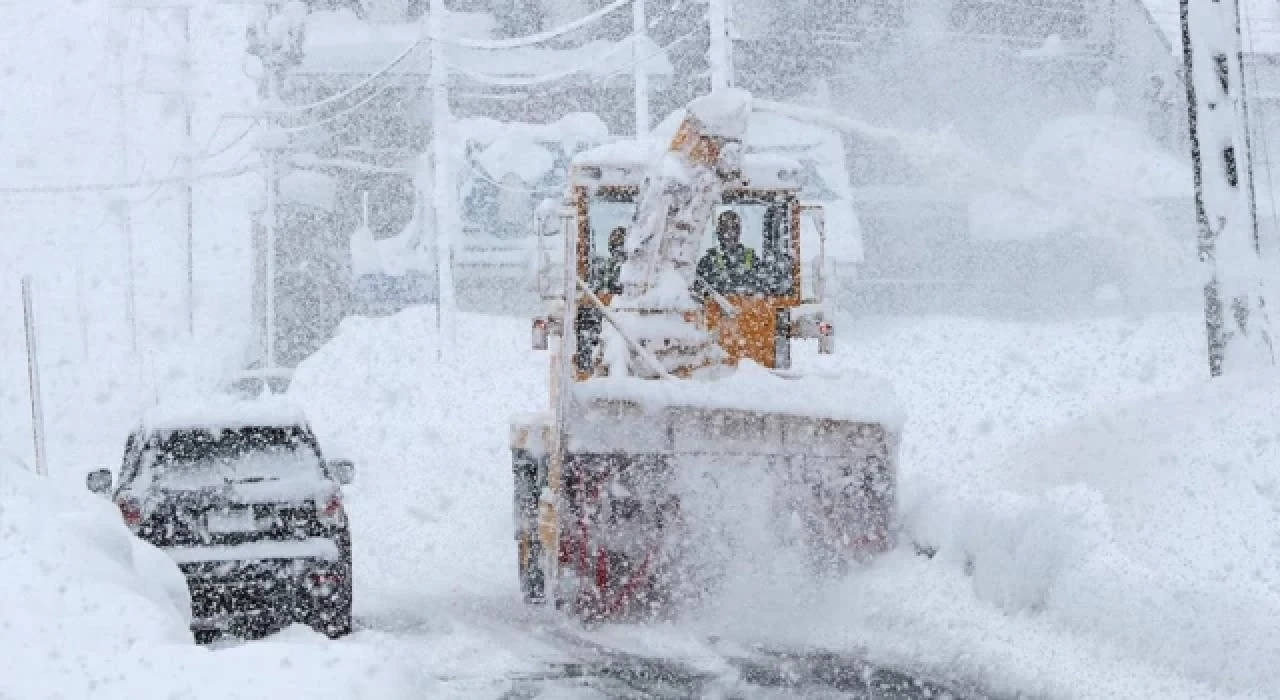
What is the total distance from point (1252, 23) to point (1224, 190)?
33.8 m

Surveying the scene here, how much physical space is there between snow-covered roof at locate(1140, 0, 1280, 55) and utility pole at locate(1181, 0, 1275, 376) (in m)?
25.8

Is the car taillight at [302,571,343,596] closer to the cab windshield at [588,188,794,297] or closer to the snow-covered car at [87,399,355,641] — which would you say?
the snow-covered car at [87,399,355,641]

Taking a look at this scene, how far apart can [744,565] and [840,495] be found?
0.74 metres

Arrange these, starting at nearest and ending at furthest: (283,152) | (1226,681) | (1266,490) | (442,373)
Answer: (1226,681)
(1266,490)
(442,373)
(283,152)

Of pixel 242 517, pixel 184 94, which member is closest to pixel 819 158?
pixel 184 94

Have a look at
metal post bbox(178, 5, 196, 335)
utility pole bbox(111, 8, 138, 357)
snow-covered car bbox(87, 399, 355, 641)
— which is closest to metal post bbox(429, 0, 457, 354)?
metal post bbox(178, 5, 196, 335)

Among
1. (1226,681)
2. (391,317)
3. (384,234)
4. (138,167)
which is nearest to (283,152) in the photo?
(384,234)

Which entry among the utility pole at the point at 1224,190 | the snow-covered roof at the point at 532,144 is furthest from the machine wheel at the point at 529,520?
the snow-covered roof at the point at 532,144

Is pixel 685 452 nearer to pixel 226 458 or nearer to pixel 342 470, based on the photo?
pixel 342 470

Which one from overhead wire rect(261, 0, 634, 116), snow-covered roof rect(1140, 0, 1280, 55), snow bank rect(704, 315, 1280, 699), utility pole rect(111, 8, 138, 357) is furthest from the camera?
utility pole rect(111, 8, 138, 357)

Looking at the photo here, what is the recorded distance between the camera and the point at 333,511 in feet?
40.3

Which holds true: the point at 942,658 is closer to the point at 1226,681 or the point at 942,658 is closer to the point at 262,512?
the point at 1226,681

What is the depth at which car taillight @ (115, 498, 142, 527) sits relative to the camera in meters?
11.9

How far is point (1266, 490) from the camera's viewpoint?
11.7m
